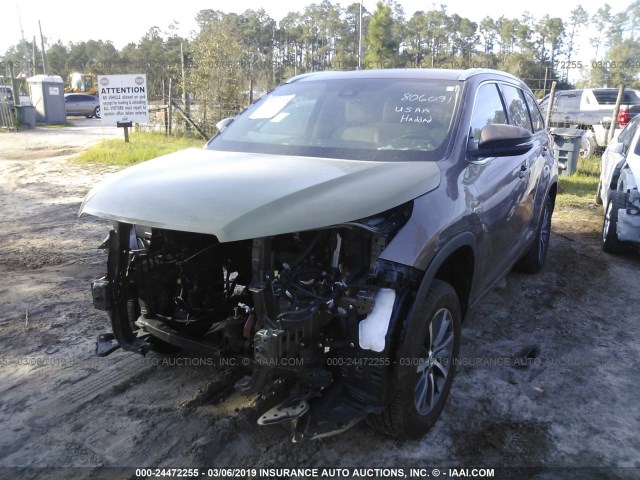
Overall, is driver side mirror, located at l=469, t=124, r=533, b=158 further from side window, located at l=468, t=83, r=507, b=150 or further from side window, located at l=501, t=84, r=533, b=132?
side window, located at l=501, t=84, r=533, b=132

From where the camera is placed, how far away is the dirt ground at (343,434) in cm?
271

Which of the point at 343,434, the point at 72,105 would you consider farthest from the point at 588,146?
the point at 72,105

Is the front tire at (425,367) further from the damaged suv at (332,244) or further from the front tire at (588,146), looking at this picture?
the front tire at (588,146)

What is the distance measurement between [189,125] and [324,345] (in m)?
14.6

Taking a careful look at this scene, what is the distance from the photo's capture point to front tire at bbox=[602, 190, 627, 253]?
Result: 19.8ft

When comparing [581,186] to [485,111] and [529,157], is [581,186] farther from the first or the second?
[485,111]

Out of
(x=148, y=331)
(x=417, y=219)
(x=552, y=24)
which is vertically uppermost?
(x=552, y=24)

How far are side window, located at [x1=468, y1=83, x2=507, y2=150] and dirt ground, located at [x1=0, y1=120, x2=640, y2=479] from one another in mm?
1570

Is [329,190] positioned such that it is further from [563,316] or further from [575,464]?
[563,316]

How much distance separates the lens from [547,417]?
10.2ft

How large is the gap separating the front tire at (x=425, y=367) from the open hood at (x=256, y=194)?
0.58 metres

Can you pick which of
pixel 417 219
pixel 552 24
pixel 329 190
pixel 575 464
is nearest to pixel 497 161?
pixel 417 219

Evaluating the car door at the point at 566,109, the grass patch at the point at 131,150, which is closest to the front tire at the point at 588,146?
the car door at the point at 566,109

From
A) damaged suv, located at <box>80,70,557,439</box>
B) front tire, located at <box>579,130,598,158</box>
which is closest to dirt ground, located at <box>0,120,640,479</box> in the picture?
damaged suv, located at <box>80,70,557,439</box>
